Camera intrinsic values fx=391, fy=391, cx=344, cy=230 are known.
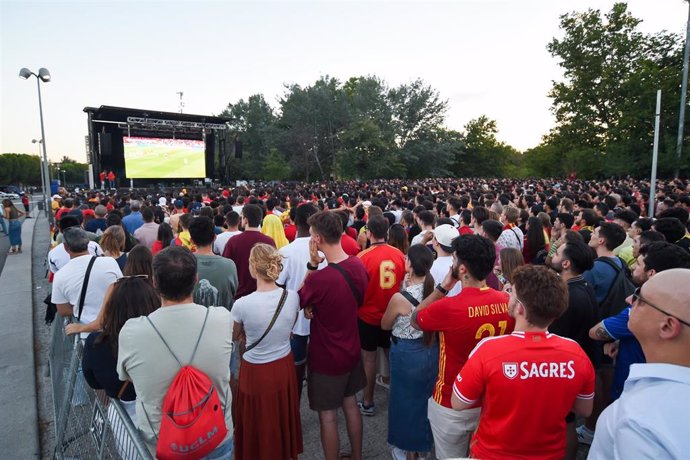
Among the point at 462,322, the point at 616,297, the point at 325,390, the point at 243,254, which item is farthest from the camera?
the point at 243,254

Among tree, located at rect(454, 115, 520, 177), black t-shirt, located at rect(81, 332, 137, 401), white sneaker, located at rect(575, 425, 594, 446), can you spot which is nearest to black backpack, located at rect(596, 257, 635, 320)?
white sneaker, located at rect(575, 425, 594, 446)

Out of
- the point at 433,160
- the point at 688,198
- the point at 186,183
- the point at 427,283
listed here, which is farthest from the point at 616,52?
the point at 427,283

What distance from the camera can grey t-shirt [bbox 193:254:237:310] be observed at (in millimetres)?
3861

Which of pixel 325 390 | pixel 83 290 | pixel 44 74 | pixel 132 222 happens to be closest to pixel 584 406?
pixel 325 390

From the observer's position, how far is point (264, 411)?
8.62 ft

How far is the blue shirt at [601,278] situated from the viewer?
341 cm

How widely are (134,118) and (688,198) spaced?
29245 millimetres

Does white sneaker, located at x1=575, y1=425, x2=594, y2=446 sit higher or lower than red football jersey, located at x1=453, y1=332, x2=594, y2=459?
lower

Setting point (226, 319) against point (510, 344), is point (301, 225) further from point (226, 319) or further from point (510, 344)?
point (510, 344)

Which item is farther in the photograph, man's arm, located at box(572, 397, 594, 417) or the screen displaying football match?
the screen displaying football match

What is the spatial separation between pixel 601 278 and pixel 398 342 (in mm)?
1961

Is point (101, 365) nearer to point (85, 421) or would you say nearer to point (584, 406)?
point (85, 421)

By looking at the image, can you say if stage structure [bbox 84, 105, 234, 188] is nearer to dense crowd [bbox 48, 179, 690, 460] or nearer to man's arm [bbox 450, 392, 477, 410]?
dense crowd [bbox 48, 179, 690, 460]

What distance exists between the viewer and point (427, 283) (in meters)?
2.97
